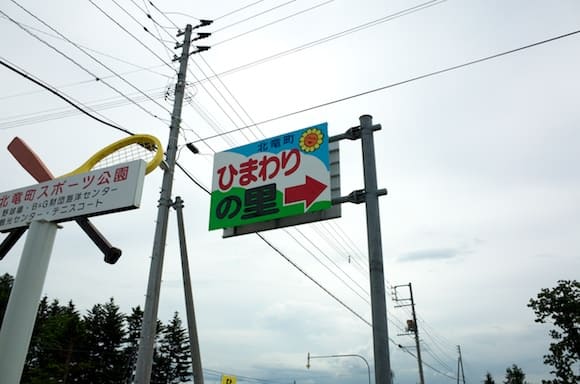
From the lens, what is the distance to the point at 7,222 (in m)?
8.70

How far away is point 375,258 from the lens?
6.26 metres

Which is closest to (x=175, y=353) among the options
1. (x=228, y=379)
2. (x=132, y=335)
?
(x=132, y=335)

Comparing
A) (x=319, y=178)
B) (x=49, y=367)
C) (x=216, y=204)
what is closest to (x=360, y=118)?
(x=319, y=178)

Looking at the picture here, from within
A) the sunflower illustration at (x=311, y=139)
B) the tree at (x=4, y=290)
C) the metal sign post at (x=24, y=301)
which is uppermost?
the tree at (x=4, y=290)

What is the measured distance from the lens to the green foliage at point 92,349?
132 feet

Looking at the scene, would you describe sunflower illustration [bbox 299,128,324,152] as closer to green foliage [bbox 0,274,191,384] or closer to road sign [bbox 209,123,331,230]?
road sign [bbox 209,123,331,230]

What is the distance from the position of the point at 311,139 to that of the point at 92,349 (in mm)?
Result: 45720

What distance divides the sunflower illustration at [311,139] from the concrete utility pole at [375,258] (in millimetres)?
1414

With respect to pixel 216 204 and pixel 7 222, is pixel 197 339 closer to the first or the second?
pixel 216 204

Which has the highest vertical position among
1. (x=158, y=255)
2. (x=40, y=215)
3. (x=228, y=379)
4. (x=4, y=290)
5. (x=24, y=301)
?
(x=4, y=290)

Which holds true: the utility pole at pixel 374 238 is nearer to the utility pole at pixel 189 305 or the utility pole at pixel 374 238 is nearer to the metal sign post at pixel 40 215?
the metal sign post at pixel 40 215

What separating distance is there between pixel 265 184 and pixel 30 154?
5.15 metres

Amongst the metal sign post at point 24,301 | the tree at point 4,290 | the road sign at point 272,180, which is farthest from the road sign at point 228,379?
the tree at point 4,290

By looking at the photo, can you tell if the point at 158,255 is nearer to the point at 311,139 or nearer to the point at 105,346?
the point at 311,139
